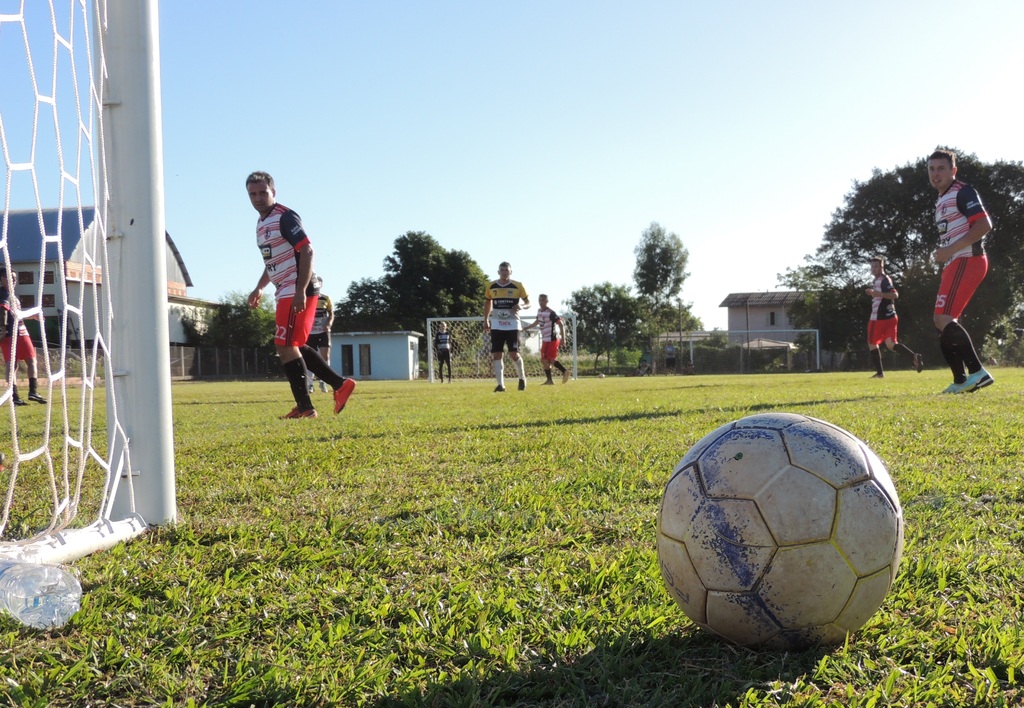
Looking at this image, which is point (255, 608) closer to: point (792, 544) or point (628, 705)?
point (628, 705)

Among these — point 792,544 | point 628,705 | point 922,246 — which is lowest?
point 628,705

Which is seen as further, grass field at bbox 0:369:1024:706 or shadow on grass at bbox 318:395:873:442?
shadow on grass at bbox 318:395:873:442

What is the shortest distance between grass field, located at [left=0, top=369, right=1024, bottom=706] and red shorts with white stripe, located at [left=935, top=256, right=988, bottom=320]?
464 cm

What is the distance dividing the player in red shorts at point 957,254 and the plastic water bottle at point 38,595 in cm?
826

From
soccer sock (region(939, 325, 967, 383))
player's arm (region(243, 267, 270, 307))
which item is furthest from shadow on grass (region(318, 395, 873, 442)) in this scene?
player's arm (region(243, 267, 270, 307))

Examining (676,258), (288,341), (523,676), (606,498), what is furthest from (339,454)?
(676,258)

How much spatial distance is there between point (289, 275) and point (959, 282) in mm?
6877

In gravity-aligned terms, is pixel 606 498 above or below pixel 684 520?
below

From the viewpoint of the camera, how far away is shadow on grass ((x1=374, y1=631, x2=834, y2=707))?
5.28ft

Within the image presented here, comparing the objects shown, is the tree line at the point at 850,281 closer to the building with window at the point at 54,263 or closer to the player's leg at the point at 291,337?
the player's leg at the point at 291,337

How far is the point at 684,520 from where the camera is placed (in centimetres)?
185

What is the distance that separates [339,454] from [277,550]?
2.16 meters

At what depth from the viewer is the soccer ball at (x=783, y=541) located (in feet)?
5.73

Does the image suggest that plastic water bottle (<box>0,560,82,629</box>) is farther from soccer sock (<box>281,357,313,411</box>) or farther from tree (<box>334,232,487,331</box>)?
tree (<box>334,232,487,331</box>)
